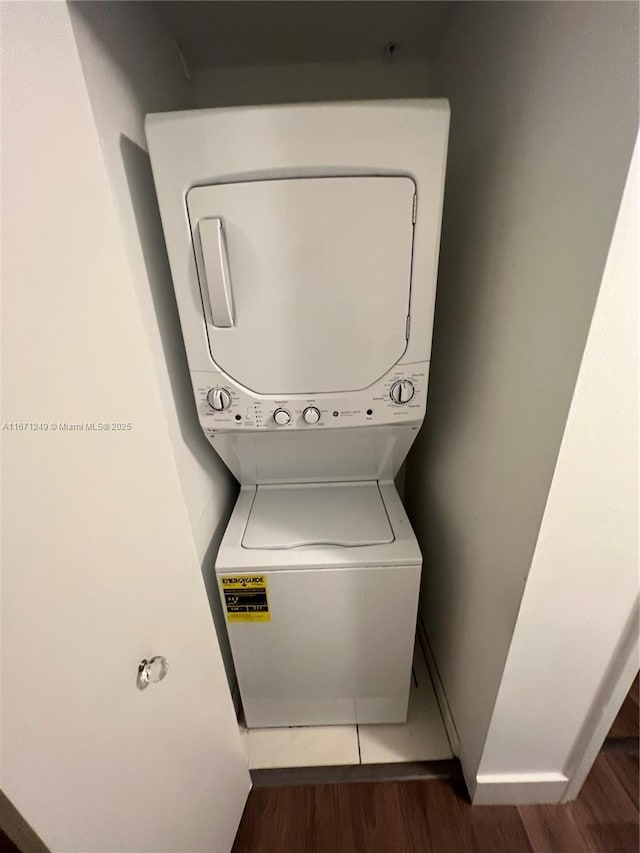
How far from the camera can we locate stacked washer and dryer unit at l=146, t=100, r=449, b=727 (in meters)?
0.75

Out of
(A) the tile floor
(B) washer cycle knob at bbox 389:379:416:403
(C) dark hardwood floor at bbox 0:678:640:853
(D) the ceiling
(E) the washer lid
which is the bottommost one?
(C) dark hardwood floor at bbox 0:678:640:853

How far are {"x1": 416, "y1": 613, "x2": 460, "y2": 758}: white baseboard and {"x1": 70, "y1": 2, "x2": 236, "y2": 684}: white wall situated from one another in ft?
2.61

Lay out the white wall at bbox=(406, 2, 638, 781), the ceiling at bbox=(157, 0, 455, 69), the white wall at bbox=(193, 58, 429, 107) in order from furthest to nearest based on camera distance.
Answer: the white wall at bbox=(193, 58, 429, 107), the ceiling at bbox=(157, 0, 455, 69), the white wall at bbox=(406, 2, 638, 781)

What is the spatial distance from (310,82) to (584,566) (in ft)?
4.88

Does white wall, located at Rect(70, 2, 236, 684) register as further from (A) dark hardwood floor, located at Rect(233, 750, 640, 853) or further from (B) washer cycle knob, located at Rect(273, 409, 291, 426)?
(A) dark hardwood floor, located at Rect(233, 750, 640, 853)

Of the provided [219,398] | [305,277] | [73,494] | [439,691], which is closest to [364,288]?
[305,277]

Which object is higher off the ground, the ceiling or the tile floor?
the ceiling

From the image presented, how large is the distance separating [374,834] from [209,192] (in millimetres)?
1643

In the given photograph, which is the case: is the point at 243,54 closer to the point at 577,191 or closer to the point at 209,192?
the point at 209,192

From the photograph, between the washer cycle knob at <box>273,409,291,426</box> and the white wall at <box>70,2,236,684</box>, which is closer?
the white wall at <box>70,2,236,684</box>

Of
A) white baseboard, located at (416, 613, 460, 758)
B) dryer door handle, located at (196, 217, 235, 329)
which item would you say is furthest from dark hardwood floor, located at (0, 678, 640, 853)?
dryer door handle, located at (196, 217, 235, 329)

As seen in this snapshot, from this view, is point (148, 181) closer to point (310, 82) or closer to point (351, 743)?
point (310, 82)

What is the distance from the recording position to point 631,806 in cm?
109

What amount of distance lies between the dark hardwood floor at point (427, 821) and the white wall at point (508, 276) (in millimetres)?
136
